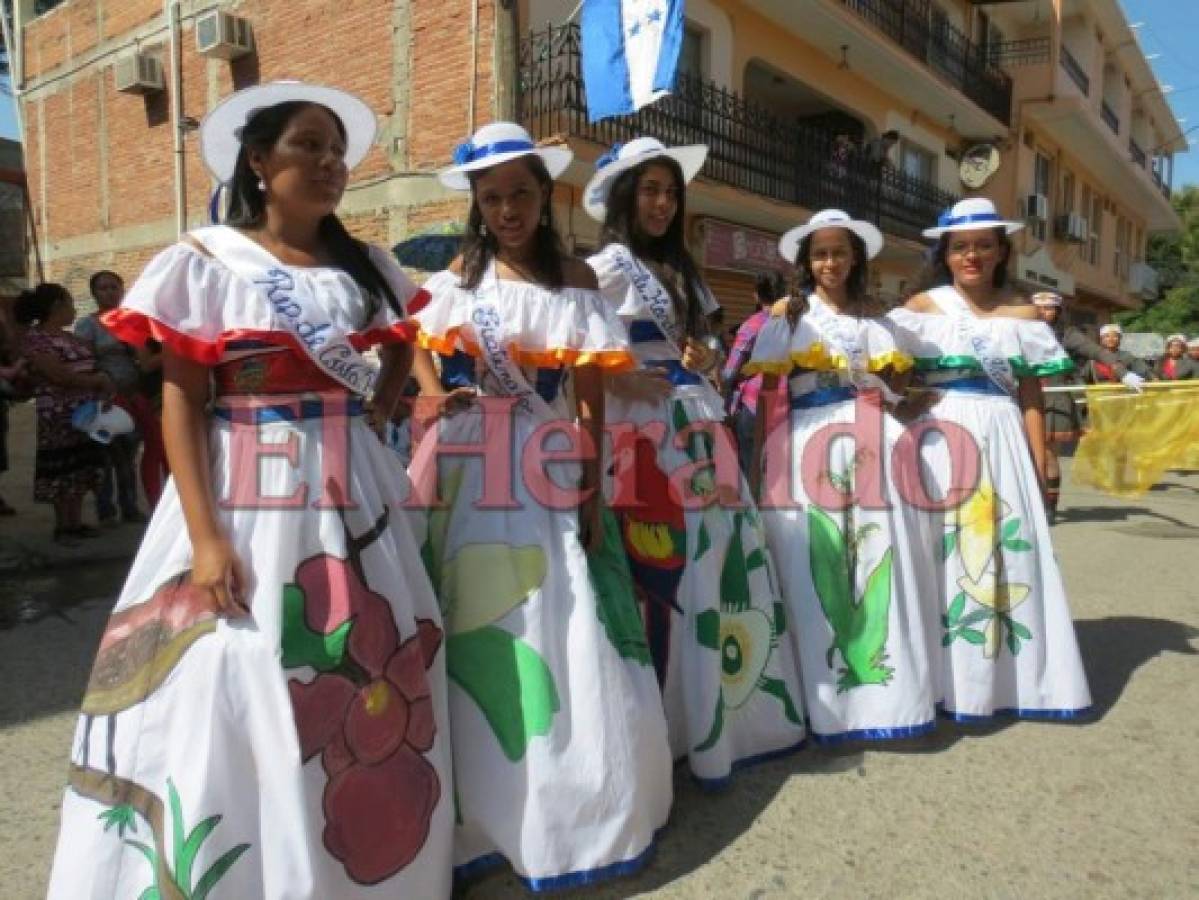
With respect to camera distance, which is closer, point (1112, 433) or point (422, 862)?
point (422, 862)

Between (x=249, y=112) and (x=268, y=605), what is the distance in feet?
3.60

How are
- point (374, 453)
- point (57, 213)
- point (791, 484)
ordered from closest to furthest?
point (374, 453) < point (791, 484) < point (57, 213)

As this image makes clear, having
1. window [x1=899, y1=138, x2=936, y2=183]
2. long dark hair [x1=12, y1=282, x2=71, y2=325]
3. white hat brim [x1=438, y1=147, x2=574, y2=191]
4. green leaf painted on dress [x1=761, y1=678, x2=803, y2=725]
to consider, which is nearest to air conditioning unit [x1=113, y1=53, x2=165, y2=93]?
long dark hair [x1=12, y1=282, x2=71, y2=325]

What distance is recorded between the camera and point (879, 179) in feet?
53.7

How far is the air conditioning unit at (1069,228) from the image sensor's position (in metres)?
23.5

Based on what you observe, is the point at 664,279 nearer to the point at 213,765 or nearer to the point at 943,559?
the point at 943,559

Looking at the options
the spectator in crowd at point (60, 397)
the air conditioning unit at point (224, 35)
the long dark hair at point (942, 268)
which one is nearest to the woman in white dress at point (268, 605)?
the long dark hair at point (942, 268)

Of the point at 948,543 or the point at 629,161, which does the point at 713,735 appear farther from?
the point at 629,161

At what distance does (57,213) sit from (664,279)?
16.4 meters

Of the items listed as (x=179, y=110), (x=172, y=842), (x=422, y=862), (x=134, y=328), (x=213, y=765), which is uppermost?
(x=179, y=110)

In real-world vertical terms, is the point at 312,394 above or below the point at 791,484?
above

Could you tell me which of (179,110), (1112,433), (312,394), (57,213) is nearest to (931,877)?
(312,394)

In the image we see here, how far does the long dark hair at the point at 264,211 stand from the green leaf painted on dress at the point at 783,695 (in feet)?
5.61

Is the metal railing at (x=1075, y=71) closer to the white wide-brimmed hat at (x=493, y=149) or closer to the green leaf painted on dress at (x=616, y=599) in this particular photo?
the white wide-brimmed hat at (x=493, y=149)
